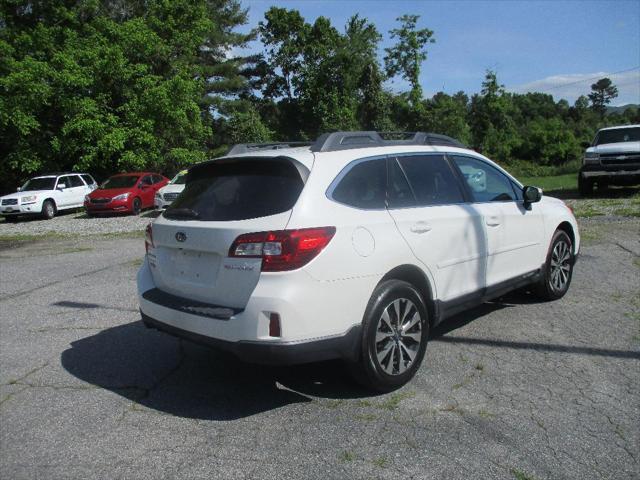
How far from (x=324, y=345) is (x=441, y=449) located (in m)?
0.90

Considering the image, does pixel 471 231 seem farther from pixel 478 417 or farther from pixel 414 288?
pixel 478 417

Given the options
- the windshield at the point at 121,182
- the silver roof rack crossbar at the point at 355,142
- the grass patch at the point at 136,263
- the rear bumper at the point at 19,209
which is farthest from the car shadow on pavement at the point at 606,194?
the rear bumper at the point at 19,209

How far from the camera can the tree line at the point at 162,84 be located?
24.0m

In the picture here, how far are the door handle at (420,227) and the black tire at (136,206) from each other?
17835 mm

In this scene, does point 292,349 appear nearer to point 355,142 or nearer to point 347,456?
point 347,456

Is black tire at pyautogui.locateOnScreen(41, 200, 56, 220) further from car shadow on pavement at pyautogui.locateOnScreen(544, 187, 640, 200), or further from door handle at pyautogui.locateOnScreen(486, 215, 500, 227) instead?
door handle at pyautogui.locateOnScreen(486, 215, 500, 227)

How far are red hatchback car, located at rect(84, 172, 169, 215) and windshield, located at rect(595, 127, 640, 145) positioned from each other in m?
15.7

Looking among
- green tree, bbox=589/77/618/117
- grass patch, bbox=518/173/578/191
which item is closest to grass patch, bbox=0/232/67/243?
grass patch, bbox=518/173/578/191

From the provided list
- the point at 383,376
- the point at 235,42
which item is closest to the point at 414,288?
the point at 383,376

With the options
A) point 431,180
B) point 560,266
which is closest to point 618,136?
point 560,266

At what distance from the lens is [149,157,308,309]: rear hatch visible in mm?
3480

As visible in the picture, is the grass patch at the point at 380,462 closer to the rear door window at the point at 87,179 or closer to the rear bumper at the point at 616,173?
the rear bumper at the point at 616,173

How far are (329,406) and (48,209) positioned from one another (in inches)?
804

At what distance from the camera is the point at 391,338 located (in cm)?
388
